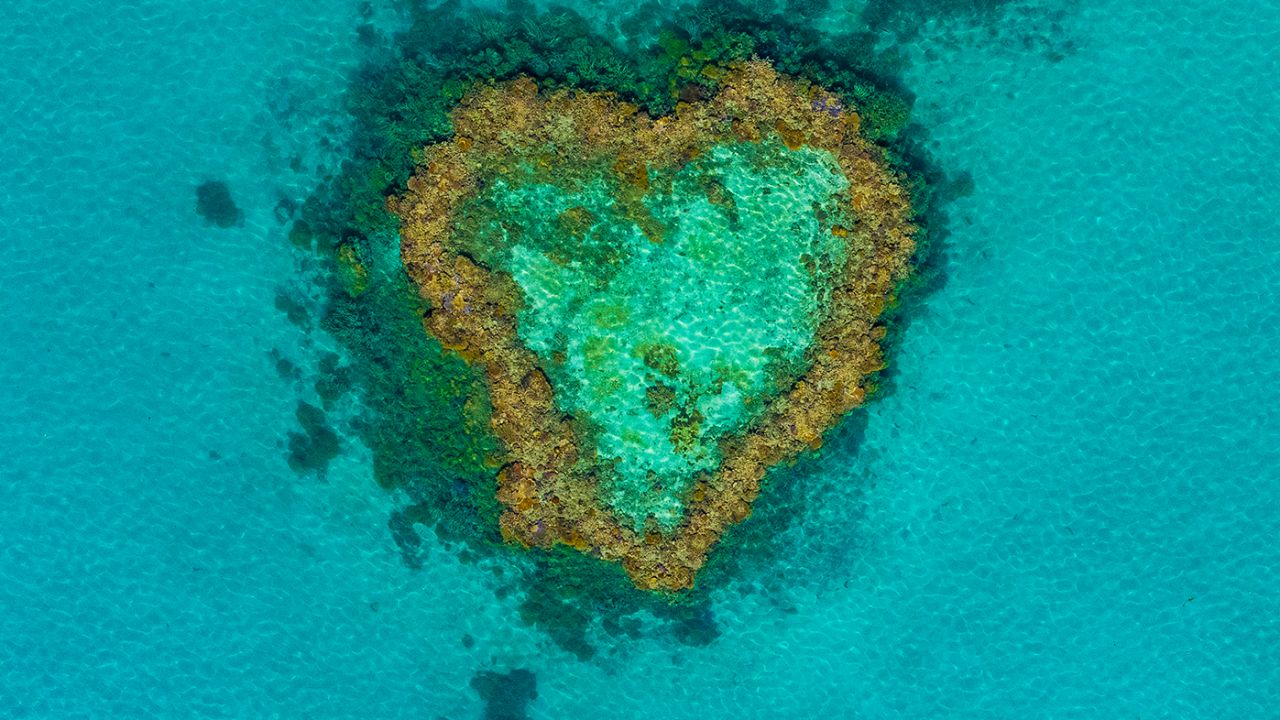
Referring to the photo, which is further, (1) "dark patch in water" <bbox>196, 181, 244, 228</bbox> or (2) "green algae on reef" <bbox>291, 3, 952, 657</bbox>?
(1) "dark patch in water" <bbox>196, 181, 244, 228</bbox>

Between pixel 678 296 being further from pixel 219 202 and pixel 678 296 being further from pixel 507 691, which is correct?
pixel 219 202

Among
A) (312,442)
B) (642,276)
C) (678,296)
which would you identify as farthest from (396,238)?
(678,296)

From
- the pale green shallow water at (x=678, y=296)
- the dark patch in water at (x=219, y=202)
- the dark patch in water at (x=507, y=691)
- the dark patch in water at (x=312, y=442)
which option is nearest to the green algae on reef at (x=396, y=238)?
the pale green shallow water at (x=678, y=296)

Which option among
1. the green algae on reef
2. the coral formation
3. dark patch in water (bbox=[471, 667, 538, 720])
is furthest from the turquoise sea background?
the coral formation

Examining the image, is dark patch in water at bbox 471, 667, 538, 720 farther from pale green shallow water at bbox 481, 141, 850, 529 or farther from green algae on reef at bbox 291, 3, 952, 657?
pale green shallow water at bbox 481, 141, 850, 529

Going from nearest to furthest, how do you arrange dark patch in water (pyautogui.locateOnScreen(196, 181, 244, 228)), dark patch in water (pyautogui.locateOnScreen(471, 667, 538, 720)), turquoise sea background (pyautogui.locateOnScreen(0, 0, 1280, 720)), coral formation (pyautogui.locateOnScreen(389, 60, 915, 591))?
1. coral formation (pyautogui.locateOnScreen(389, 60, 915, 591))
2. turquoise sea background (pyautogui.locateOnScreen(0, 0, 1280, 720))
3. dark patch in water (pyautogui.locateOnScreen(196, 181, 244, 228))
4. dark patch in water (pyautogui.locateOnScreen(471, 667, 538, 720))

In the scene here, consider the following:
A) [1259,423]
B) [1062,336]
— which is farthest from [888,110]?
[1259,423]
